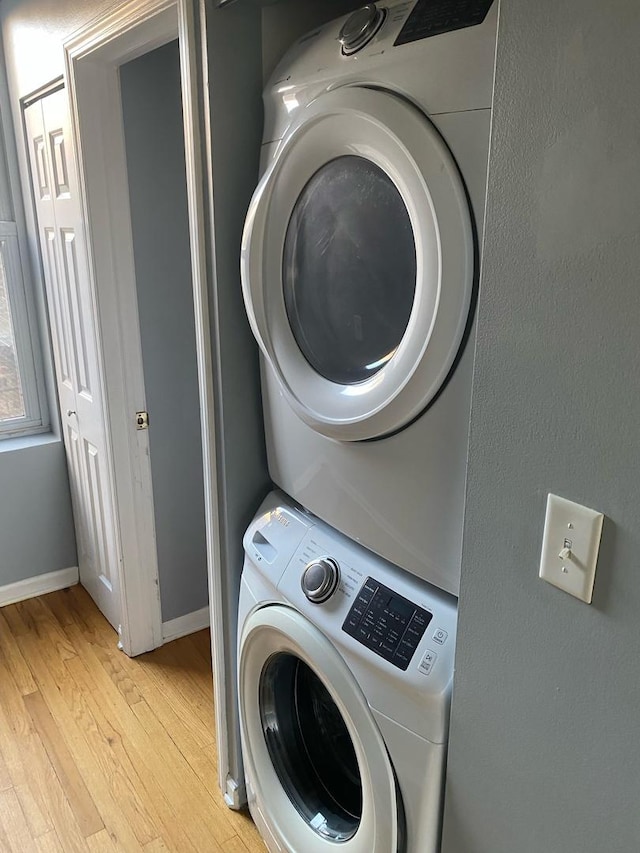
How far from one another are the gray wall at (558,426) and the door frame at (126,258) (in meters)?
0.77

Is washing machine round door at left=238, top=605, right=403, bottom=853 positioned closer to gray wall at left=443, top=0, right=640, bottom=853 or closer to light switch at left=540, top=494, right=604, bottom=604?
gray wall at left=443, top=0, right=640, bottom=853

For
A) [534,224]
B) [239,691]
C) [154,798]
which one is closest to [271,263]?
[534,224]

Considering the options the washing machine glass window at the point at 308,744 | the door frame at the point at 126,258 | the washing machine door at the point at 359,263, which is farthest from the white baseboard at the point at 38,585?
the washing machine door at the point at 359,263

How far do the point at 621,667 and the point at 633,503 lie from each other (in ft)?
0.64

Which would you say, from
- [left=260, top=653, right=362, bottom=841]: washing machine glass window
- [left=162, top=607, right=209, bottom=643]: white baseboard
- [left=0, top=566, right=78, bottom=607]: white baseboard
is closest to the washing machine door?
[left=260, top=653, right=362, bottom=841]: washing machine glass window

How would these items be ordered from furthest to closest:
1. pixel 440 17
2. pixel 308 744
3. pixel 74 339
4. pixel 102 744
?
pixel 74 339, pixel 102 744, pixel 308 744, pixel 440 17

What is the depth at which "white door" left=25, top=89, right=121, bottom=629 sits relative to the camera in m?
2.10

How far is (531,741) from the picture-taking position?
891 mm

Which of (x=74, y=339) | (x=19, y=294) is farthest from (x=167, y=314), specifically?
(x=19, y=294)

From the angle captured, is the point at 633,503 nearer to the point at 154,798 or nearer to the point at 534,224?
the point at 534,224

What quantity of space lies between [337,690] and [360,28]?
1123mm

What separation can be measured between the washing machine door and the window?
5.34 feet

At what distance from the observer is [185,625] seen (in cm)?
252

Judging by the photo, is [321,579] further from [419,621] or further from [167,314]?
[167,314]
